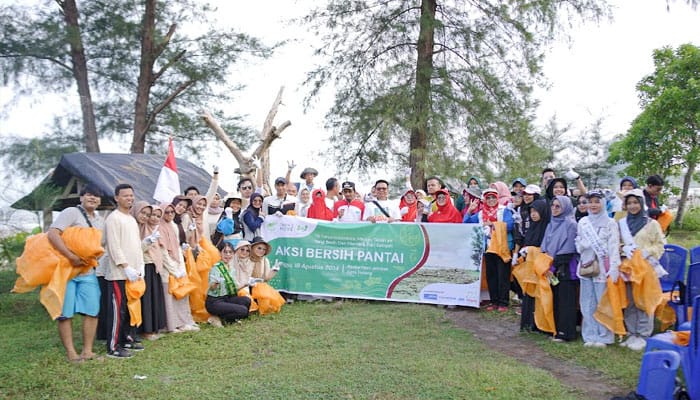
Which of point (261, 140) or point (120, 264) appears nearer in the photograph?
point (120, 264)

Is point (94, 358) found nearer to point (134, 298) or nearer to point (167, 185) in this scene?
point (134, 298)

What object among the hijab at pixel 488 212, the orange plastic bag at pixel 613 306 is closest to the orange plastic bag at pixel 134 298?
the hijab at pixel 488 212

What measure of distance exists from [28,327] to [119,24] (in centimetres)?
732

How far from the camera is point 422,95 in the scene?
430 inches

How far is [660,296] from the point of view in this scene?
5508mm

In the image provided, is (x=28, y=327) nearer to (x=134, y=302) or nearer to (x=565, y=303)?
(x=134, y=302)

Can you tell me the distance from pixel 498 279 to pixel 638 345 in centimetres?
218

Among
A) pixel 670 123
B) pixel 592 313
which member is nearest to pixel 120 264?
pixel 592 313

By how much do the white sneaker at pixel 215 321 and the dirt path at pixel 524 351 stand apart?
9.02 ft

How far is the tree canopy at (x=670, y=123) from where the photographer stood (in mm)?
13914

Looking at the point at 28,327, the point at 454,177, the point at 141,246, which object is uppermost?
the point at 454,177

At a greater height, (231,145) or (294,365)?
(231,145)

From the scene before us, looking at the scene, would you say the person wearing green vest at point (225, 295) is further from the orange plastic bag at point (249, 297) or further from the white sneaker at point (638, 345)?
the white sneaker at point (638, 345)

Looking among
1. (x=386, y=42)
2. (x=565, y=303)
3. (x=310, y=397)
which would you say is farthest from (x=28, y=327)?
(x=386, y=42)
